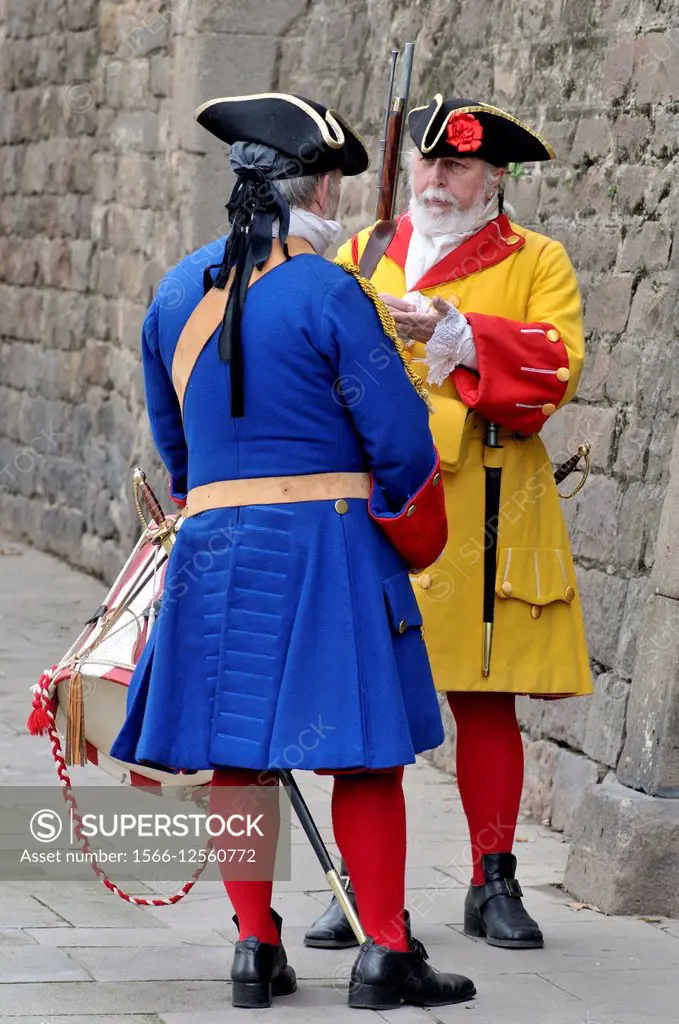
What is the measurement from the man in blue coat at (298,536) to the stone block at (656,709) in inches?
39.8

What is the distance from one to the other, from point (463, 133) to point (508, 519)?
2.88 feet

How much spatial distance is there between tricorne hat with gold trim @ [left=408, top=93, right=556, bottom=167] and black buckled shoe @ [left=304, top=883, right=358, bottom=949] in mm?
1703

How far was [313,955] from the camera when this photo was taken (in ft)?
13.6

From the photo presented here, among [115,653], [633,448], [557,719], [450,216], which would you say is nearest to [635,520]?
[633,448]

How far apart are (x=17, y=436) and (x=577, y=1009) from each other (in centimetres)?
849

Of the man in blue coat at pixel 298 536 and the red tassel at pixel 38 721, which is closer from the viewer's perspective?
the man in blue coat at pixel 298 536

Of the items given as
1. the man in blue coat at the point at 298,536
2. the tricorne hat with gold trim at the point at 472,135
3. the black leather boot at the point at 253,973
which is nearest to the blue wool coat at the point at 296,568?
the man in blue coat at the point at 298,536

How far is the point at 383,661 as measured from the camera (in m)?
3.61

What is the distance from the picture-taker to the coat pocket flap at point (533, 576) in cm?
428

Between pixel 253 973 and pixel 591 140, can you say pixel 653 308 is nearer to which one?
pixel 591 140

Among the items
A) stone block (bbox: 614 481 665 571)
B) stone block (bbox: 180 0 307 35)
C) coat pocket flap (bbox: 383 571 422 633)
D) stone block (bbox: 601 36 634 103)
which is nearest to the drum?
coat pocket flap (bbox: 383 571 422 633)

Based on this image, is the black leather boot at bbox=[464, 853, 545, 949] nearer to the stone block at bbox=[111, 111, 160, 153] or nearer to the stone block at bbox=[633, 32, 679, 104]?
the stone block at bbox=[633, 32, 679, 104]

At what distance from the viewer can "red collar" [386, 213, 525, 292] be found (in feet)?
14.2

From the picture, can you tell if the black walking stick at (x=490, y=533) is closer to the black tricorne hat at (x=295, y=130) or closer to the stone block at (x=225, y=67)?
the black tricorne hat at (x=295, y=130)
